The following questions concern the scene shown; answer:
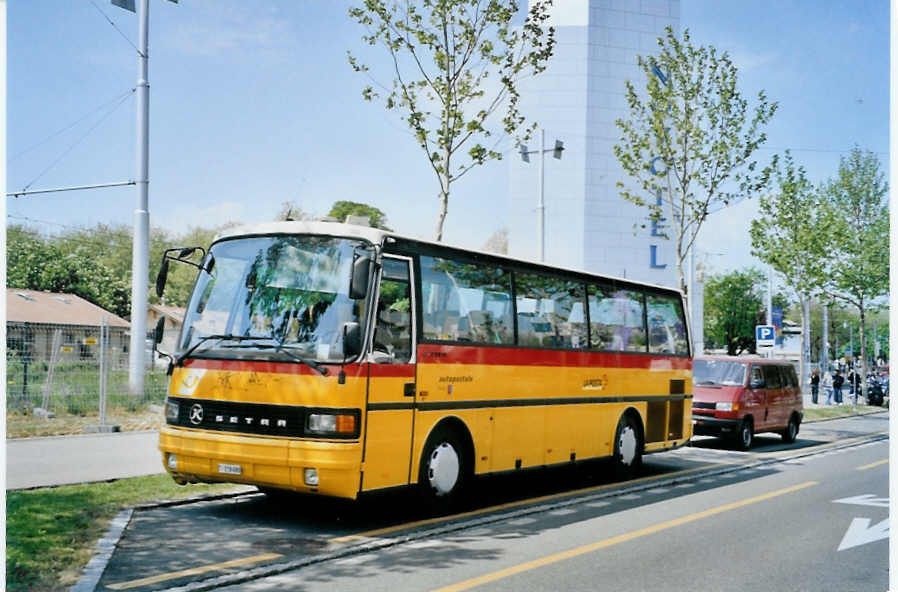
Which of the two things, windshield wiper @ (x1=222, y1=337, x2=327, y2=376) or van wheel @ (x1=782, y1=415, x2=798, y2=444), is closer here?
windshield wiper @ (x1=222, y1=337, x2=327, y2=376)

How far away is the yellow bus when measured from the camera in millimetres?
9266

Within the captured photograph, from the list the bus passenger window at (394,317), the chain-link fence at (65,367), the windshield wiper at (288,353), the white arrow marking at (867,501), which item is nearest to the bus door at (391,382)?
the bus passenger window at (394,317)

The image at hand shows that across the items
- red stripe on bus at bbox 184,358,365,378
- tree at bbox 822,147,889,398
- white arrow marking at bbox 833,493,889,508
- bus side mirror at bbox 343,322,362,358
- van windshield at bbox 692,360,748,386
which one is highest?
tree at bbox 822,147,889,398

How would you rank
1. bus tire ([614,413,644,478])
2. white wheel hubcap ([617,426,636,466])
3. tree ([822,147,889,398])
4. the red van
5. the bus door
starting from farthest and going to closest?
tree ([822,147,889,398]), the red van, white wheel hubcap ([617,426,636,466]), bus tire ([614,413,644,478]), the bus door

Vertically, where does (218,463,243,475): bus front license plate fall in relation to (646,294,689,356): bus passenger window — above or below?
below

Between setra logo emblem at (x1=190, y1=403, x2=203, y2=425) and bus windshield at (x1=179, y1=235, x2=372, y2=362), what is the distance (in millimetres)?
574

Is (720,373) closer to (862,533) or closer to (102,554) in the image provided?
(862,533)

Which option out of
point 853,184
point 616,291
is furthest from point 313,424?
point 853,184

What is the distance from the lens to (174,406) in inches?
396

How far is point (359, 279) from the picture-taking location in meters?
9.08

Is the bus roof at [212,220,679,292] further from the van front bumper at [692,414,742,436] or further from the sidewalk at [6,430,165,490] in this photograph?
the van front bumper at [692,414,742,436]

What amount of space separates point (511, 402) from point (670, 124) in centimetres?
1689

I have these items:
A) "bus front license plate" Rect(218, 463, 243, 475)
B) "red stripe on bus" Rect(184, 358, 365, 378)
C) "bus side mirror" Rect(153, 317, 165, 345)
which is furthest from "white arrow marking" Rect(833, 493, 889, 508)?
"bus side mirror" Rect(153, 317, 165, 345)

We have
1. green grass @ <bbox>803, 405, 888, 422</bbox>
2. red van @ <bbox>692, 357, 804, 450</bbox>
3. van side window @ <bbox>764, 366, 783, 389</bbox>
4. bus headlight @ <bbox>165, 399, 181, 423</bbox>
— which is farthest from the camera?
green grass @ <bbox>803, 405, 888, 422</bbox>
